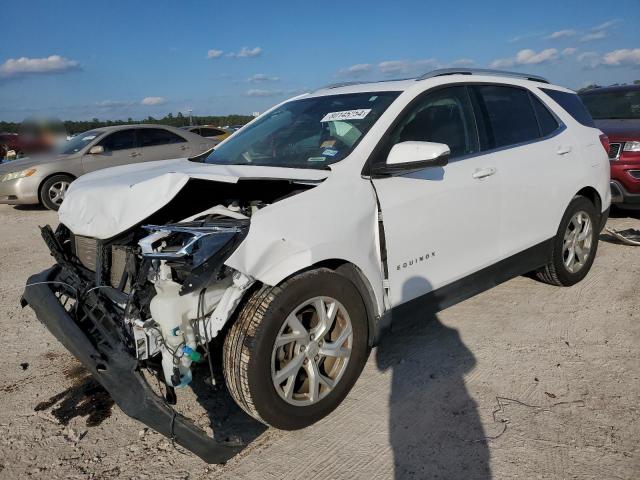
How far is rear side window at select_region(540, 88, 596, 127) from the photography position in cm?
444

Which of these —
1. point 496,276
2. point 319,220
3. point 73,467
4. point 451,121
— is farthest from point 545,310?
point 73,467

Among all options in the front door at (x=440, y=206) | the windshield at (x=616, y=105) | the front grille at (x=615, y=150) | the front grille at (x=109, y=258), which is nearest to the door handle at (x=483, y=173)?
the front door at (x=440, y=206)

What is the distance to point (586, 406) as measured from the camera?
2848 mm

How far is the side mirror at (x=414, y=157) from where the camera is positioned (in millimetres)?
2785

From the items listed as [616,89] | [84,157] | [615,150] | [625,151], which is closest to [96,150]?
[84,157]

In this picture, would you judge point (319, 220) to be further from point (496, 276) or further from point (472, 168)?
point (496, 276)

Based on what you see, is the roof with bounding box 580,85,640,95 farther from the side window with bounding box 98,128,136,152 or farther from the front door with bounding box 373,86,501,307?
the side window with bounding box 98,128,136,152

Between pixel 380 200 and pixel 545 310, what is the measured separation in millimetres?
2124

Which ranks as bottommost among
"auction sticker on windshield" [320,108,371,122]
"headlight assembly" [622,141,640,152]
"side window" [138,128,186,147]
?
"headlight assembly" [622,141,640,152]

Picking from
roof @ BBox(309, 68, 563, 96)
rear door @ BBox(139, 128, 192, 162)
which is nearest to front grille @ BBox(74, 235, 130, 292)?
roof @ BBox(309, 68, 563, 96)

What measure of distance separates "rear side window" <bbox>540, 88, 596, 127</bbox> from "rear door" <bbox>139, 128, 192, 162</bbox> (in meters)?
8.18

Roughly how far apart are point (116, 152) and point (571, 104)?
859 cm

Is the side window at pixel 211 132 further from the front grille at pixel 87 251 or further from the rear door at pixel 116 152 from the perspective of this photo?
the front grille at pixel 87 251

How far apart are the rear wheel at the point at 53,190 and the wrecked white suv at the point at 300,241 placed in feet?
22.1
